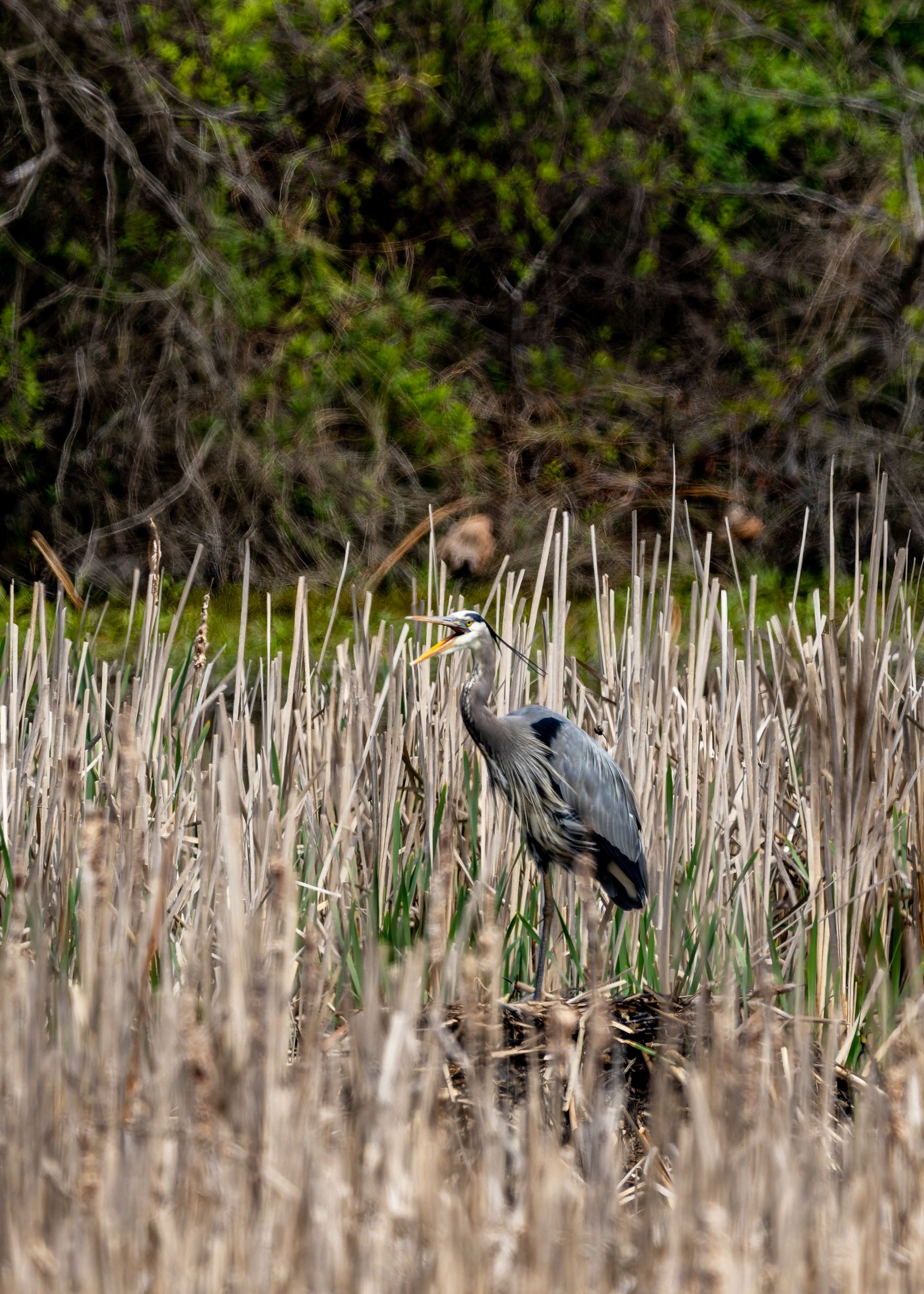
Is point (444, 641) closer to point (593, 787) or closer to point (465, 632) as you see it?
point (465, 632)

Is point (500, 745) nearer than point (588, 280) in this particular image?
Yes

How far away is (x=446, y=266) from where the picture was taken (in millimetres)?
7668

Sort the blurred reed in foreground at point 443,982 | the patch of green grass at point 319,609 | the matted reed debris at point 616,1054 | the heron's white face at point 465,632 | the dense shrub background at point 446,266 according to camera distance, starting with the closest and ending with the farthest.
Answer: the blurred reed in foreground at point 443,982
the matted reed debris at point 616,1054
the heron's white face at point 465,632
the patch of green grass at point 319,609
the dense shrub background at point 446,266

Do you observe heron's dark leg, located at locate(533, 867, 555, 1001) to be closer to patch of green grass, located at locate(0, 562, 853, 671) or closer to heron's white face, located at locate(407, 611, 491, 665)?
heron's white face, located at locate(407, 611, 491, 665)

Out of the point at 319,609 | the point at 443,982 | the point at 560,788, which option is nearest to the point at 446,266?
the point at 319,609

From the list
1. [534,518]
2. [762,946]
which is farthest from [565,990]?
[534,518]

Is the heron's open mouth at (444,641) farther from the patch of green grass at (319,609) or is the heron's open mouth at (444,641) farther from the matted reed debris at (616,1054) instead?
the patch of green grass at (319,609)

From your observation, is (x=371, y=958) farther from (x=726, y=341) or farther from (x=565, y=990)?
(x=726, y=341)

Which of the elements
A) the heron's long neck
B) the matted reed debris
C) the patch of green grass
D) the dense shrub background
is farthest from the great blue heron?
the dense shrub background

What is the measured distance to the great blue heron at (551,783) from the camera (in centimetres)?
284

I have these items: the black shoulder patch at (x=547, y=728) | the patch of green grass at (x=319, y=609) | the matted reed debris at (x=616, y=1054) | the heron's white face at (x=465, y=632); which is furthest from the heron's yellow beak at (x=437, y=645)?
the patch of green grass at (x=319, y=609)

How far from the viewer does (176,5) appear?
6523 millimetres

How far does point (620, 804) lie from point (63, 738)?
1153mm

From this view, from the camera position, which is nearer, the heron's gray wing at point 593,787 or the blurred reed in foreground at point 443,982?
the blurred reed in foreground at point 443,982
